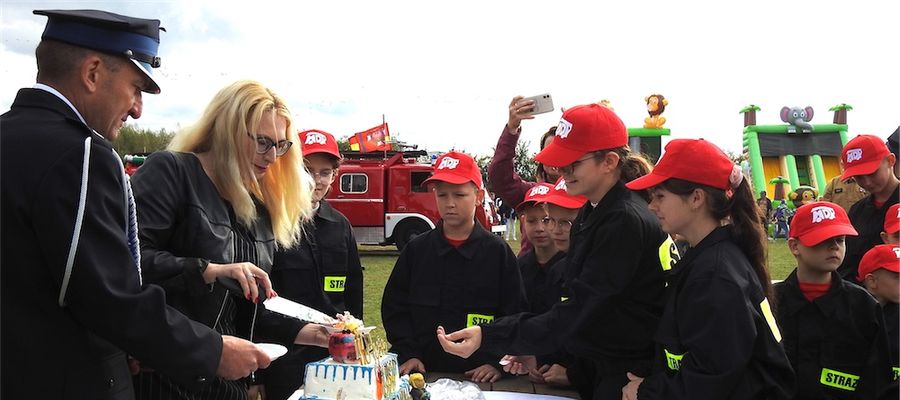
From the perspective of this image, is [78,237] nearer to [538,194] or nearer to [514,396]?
[514,396]

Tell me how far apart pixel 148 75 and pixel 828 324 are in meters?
3.07

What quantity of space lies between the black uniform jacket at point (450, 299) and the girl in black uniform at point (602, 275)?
0.58 metres

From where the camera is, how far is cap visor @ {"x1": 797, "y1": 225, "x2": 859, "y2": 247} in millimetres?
3172

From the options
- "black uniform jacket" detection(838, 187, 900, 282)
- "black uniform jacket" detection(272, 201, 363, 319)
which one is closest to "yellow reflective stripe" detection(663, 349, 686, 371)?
"black uniform jacket" detection(272, 201, 363, 319)

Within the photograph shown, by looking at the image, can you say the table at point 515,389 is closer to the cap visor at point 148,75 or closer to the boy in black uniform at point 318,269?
the boy in black uniform at point 318,269

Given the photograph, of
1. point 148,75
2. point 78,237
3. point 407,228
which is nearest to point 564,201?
point 148,75

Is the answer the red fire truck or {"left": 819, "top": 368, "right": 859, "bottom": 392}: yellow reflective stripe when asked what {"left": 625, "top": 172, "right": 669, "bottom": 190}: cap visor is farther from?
the red fire truck

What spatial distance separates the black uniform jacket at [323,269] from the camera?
3.32m

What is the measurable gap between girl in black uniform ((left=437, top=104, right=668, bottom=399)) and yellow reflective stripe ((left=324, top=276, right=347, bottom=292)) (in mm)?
978

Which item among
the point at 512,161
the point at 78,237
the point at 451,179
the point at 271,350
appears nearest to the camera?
the point at 78,237

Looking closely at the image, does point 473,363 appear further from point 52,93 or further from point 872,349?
point 52,93

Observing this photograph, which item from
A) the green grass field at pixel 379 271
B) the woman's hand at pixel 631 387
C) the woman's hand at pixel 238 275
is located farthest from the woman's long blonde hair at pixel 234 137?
the green grass field at pixel 379 271

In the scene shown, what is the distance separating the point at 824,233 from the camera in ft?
10.5

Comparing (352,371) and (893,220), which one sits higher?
(893,220)
